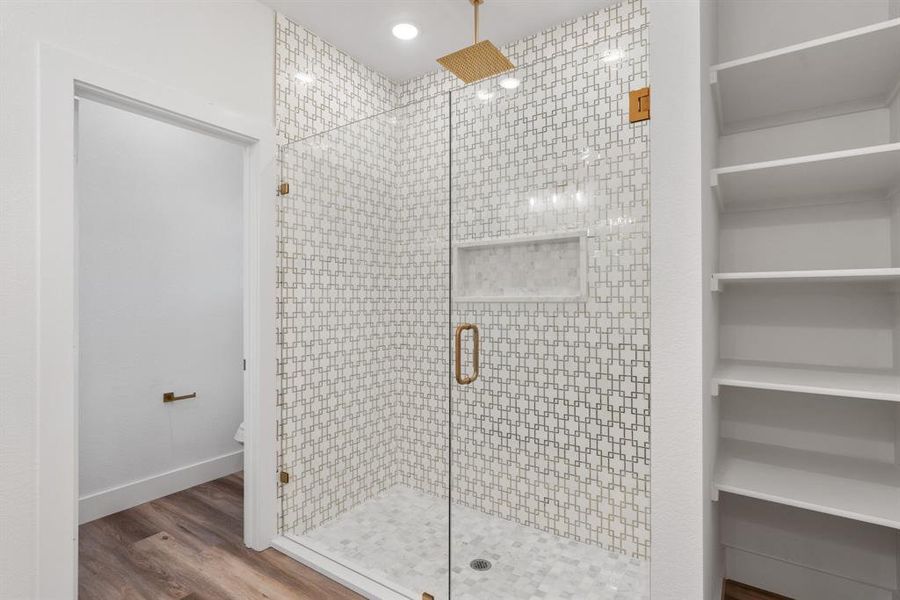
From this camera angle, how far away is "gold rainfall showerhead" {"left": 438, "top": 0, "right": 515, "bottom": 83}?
2.01 meters

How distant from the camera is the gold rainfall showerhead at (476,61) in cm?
201

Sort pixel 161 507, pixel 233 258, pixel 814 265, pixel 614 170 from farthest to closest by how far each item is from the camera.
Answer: pixel 233 258
pixel 161 507
pixel 814 265
pixel 614 170

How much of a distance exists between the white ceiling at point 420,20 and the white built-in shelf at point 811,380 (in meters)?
1.77

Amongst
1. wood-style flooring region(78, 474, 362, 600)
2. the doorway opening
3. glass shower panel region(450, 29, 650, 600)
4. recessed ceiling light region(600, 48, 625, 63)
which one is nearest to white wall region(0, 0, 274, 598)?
wood-style flooring region(78, 474, 362, 600)

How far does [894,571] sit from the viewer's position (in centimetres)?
168

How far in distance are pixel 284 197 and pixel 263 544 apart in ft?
5.43

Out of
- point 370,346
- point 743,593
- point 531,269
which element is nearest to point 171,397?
point 370,346

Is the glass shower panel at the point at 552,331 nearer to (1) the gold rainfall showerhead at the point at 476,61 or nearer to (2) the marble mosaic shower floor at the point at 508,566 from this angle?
(2) the marble mosaic shower floor at the point at 508,566

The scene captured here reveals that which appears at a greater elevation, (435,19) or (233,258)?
(435,19)

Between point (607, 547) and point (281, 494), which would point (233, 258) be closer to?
point (281, 494)

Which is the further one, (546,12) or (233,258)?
(233,258)

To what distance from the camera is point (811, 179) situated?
157cm

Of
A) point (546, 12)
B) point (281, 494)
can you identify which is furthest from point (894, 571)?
point (546, 12)

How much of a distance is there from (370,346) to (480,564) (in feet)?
3.21
